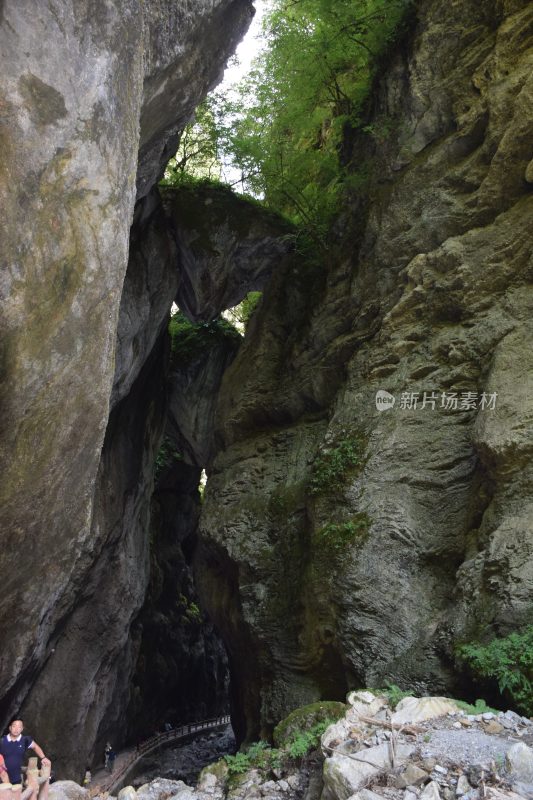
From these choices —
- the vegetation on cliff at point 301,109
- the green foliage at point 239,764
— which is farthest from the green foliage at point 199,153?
the green foliage at point 239,764

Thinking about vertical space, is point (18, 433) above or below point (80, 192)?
below

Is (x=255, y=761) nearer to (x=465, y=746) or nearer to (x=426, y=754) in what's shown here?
(x=426, y=754)

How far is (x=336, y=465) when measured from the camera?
31.8ft

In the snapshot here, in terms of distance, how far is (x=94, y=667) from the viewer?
14.3 m

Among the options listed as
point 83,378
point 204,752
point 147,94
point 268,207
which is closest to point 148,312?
point 268,207

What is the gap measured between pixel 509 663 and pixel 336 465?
4.16 meters

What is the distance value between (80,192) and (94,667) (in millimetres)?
12156

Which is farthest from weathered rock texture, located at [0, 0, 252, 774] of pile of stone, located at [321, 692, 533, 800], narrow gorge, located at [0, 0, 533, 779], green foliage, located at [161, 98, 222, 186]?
green foliage, located at [161, 98, 222, 186]

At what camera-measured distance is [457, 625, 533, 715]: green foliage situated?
5770 millimetres

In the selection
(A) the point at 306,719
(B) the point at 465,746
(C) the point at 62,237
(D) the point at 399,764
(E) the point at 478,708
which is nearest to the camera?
(D) the point at 399,764

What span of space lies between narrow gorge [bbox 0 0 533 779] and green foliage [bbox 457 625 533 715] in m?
0.20

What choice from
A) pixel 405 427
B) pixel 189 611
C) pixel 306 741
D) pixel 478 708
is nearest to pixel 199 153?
pixel 405 427

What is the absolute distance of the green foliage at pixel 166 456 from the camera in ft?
68.4

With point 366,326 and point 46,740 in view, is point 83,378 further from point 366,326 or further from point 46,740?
point 46,740
